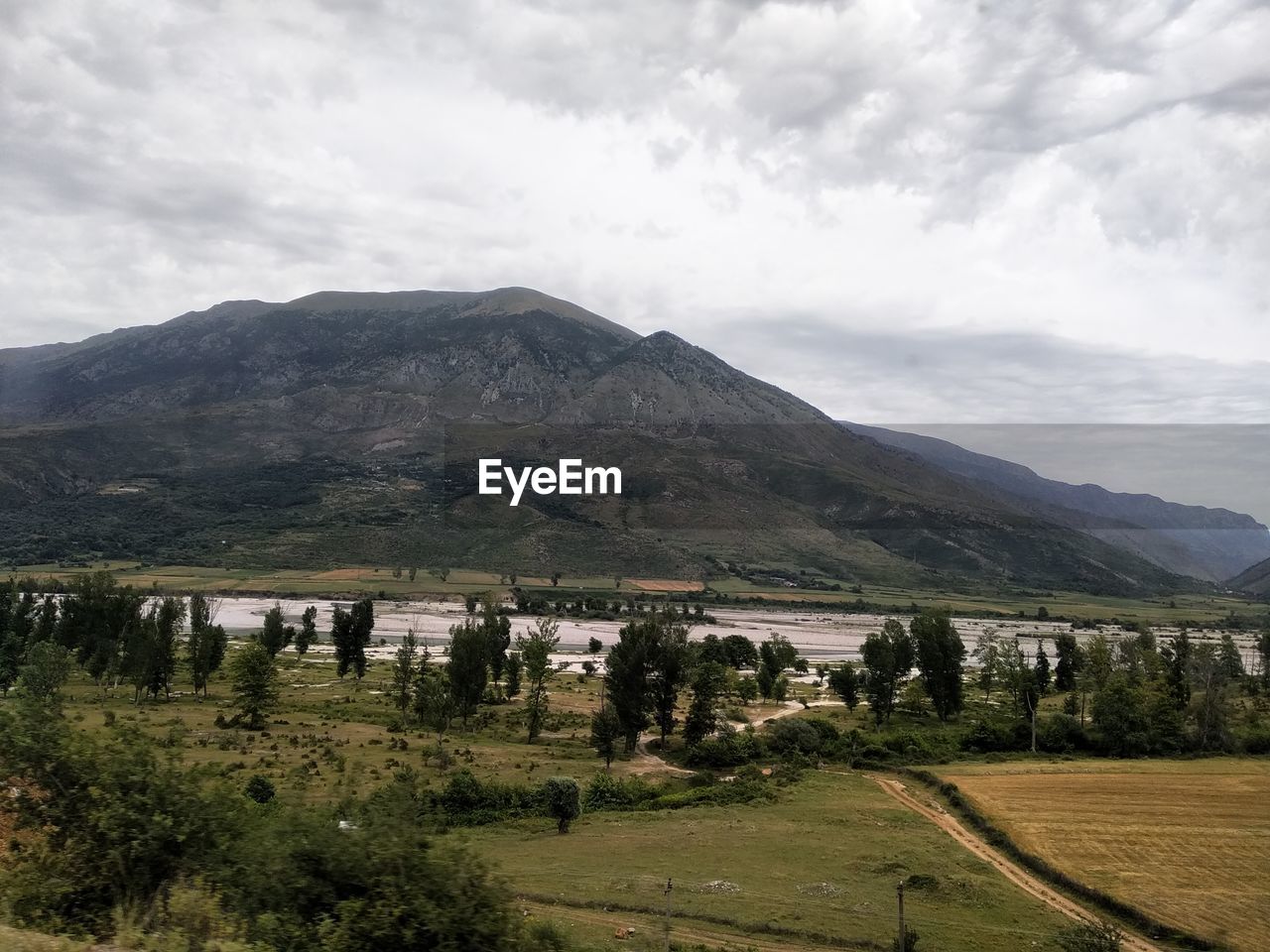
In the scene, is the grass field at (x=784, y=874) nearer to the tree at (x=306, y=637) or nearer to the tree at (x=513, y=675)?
the tree at (x=513, y=675)

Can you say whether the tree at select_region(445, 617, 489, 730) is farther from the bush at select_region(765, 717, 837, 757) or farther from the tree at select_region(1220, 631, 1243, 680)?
the tree at select_region(1220, 631, 1243, 680)

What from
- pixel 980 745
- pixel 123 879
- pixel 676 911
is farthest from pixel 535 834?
pixel 980 745

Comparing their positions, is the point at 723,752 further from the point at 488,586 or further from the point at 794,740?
the point at 488,586

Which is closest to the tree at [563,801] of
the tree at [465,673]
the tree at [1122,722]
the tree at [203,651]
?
the tree at [465,673]

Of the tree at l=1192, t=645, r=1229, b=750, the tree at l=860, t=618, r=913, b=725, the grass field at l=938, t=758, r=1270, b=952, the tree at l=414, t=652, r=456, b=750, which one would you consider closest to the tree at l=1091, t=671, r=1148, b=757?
the grass field at l=938, t=758, r=1270, b=952

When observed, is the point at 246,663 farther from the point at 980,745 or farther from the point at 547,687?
the point at 980,745

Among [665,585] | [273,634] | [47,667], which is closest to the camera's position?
[47,667]

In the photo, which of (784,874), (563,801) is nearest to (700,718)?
(563,801)
